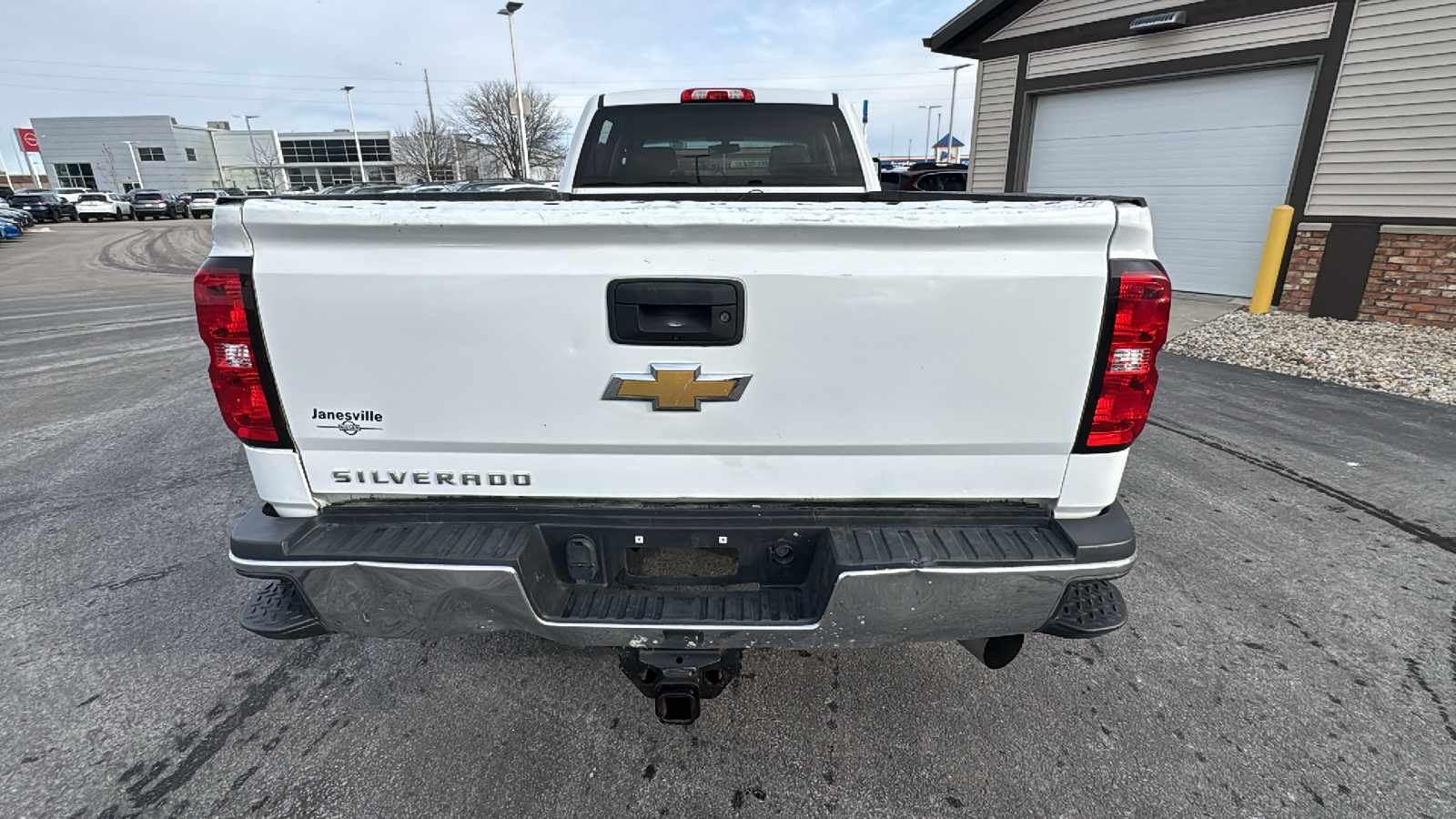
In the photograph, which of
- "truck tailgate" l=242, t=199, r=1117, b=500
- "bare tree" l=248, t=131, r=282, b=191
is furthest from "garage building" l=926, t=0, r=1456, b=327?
"bare tree" l=248, t=131, r=282, b=191

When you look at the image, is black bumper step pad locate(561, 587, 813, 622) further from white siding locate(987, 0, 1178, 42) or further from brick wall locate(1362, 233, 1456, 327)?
white siding locate(987, 0, 1178, 42)

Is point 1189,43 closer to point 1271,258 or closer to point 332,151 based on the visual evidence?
point 1271,258

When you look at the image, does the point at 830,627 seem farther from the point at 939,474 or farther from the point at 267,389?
the point at 267,389

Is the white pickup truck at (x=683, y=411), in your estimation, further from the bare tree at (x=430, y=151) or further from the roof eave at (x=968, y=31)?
the bare tree at (x=430, y=151)

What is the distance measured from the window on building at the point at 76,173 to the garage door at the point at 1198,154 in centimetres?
9977

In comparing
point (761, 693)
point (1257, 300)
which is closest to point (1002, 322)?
point (761, 693)

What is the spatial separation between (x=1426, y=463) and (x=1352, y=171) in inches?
238

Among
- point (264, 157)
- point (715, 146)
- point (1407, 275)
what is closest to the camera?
point (715, 146)

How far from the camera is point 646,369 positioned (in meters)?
1.79

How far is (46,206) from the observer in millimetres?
35875

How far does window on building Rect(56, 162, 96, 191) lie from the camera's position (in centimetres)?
7450

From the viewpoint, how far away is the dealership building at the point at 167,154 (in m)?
72.9

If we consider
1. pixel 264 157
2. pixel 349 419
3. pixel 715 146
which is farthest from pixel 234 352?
pixel 264 157

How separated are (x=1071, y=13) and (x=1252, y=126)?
3355 millimetres
